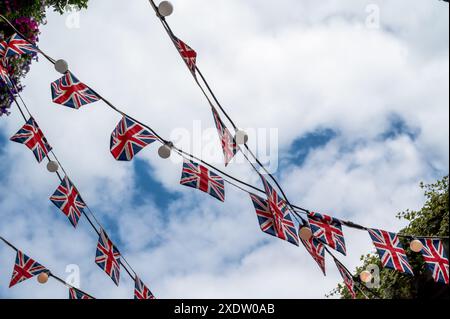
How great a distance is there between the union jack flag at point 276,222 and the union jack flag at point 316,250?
0.34 meters

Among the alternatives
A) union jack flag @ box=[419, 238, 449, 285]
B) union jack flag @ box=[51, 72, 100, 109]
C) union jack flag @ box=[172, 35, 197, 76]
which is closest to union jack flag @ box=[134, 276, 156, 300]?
union jack flag @ box=[51, 72, 100, 109]

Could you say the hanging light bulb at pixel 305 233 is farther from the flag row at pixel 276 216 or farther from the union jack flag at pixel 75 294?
the union jack flag at pixel 75 294

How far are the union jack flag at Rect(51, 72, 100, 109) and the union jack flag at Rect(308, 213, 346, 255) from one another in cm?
398

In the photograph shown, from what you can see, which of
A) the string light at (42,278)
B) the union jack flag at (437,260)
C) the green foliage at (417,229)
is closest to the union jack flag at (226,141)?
the union jack flag at (437,260)

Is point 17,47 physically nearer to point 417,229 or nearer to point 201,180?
point 201,180

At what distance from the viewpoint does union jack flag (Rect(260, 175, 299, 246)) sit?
579 centimetres

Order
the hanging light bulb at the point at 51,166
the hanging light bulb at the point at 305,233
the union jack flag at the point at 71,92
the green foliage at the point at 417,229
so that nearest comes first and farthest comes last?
the hanging light bulb at the point at 305,233 → the union jack flag at the point at 71,92 → the hanging light bulb at the point at 51,166 → the green foliage at the point at 417,229

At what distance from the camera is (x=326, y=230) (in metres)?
6.02

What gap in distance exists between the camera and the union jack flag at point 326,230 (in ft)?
19.6

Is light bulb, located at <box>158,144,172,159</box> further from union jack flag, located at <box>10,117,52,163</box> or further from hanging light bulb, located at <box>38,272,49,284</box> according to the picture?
hanging light bulb, located at <box>38,272,49,284</box>

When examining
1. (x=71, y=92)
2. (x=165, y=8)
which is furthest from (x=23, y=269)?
(x=165, y=8)

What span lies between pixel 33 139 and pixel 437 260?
7061 mm
